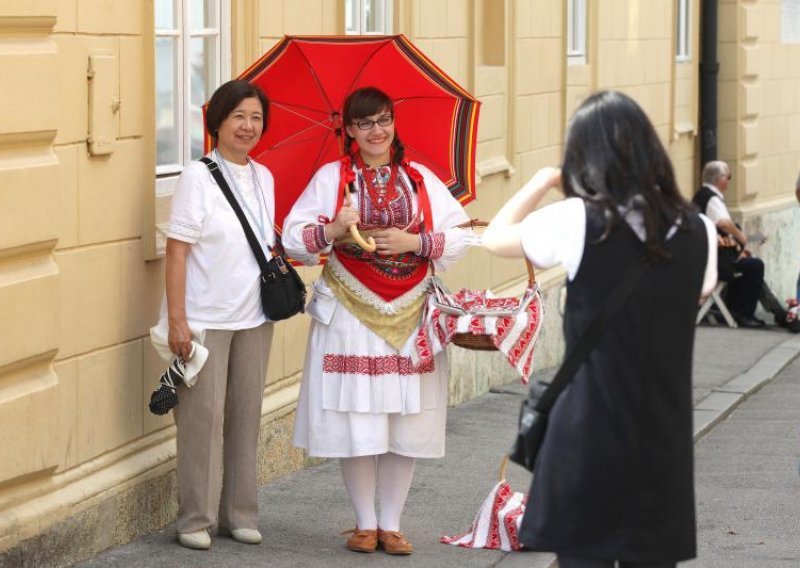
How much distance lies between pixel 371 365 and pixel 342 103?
1071 millimetres

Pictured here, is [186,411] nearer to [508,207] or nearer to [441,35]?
[508,207]

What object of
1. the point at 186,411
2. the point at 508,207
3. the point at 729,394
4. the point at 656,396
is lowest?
the point at 729,394

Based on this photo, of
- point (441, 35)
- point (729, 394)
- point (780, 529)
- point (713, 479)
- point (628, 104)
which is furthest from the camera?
point (729, 394)

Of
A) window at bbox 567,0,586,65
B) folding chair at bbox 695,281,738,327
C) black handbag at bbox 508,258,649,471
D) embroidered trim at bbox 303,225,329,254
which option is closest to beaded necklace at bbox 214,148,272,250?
embroidered trim at bbox 303,225,329,254

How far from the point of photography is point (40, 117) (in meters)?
6.38

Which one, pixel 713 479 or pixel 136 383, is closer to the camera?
pixel 136 383

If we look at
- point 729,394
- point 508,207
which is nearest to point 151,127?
point 508,207

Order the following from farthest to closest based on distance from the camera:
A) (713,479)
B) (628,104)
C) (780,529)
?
(713,479), (780,529), (628,104)

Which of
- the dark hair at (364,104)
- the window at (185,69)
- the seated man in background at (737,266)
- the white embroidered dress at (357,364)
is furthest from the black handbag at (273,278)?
A: the seated man in background at (737,266)

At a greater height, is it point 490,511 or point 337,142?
point 337,142

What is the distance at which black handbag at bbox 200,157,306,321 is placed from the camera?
22.7ft

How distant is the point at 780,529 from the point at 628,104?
4.16 meters

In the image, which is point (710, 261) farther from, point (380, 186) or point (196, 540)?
point (196, 540)

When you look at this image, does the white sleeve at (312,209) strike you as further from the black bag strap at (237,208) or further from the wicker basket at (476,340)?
the wicker basket at (476,340)
